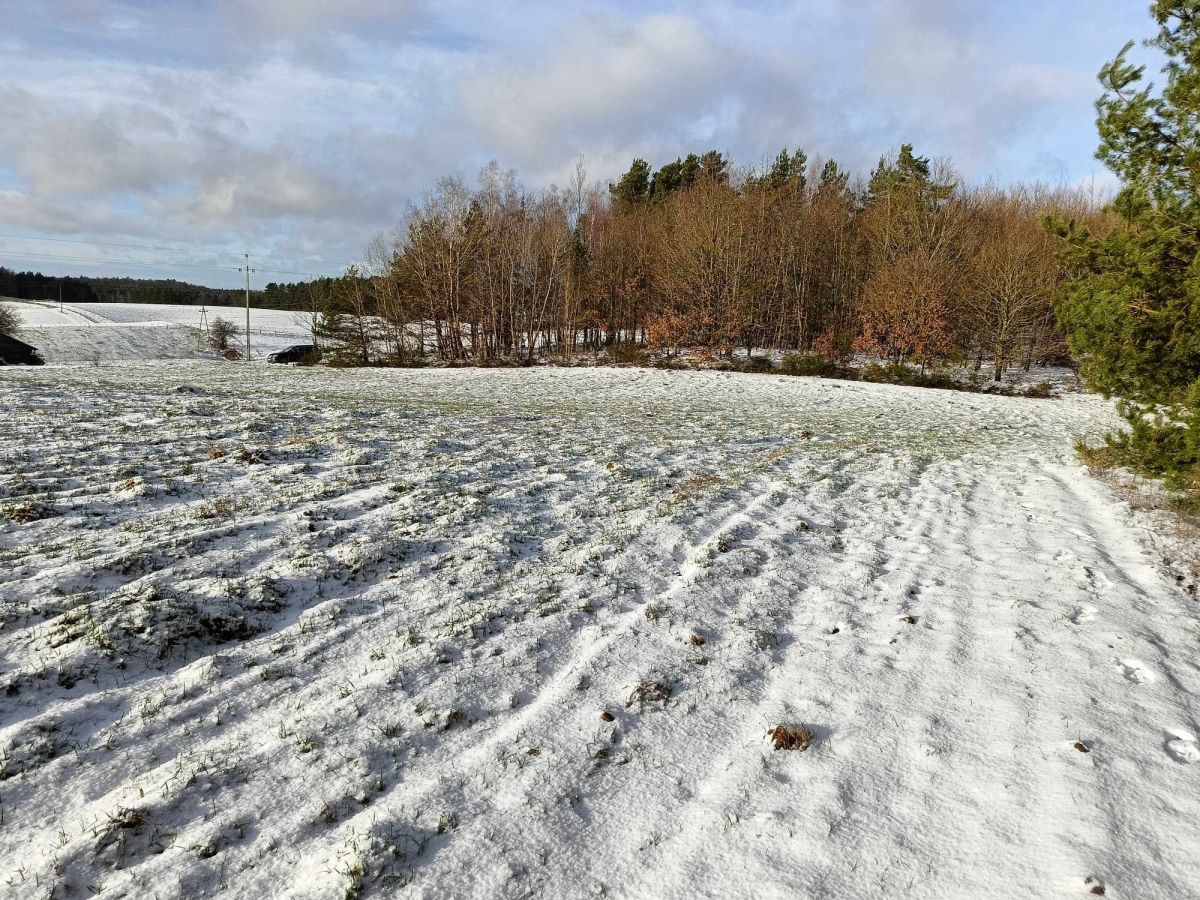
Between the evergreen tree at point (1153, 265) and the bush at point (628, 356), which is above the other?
the evergreen tree at point (1153, 265)

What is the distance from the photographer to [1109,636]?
4.60 m

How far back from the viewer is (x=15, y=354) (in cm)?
3456

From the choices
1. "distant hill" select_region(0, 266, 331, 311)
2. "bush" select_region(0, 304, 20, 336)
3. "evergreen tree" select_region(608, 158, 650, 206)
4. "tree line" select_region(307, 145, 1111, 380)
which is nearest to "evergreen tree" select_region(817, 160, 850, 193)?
"tree line" select_region(307, 145, 1111, 380)

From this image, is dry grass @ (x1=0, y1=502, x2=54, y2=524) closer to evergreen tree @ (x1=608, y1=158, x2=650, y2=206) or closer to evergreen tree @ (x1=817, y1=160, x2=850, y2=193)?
evergreen tree @ (x1=817, y1=160, x2=850, y2=193)

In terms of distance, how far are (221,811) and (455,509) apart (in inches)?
147

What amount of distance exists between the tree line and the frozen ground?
27222 mm

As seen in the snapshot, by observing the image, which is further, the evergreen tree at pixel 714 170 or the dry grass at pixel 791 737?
the evergreen tree at pixel 714 170

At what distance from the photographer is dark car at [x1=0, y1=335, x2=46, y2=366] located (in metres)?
33.7

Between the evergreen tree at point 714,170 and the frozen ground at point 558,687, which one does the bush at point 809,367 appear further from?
the frozen ground at point 558,687

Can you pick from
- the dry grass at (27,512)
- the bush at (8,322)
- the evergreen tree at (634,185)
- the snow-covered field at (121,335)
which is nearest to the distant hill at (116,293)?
the snow-covered field at (121,335)

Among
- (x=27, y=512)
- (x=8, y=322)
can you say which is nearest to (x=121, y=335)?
(x=8, y=322)

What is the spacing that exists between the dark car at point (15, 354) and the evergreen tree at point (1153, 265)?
4564 cm

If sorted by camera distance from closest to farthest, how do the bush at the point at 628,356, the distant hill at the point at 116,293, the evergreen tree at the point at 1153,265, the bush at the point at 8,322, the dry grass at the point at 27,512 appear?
the dry grass at the point at 27,512
the evergreen tree at the point at 1153,265
the bush at the point at 628,356
the bush at the point at 8,322
the distant hill at the point at 116,293

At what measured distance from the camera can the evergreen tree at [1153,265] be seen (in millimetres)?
6262
